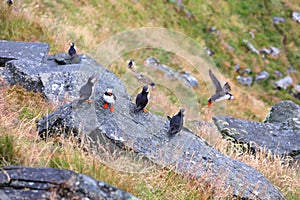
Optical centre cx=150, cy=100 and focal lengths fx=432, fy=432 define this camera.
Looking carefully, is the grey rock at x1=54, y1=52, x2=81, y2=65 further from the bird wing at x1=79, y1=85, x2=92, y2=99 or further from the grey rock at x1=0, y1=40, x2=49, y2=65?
the bird wing at x1=79, y1=85, x2=92, y2=99

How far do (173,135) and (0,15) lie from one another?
24.1 feet

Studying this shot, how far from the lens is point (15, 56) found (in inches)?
368

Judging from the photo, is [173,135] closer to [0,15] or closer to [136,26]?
[0,15]

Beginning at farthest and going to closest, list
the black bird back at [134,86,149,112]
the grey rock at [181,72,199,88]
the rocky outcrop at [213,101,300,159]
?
the grey rock at [181,72,199,88]
the rocky outcrop at [213,101,300,159]
the black bird back at [134,86,149,112]

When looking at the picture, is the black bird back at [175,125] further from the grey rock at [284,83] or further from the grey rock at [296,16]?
the grey rock at [296,16]

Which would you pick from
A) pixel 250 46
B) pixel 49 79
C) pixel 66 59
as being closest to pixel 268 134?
pixel 66 59

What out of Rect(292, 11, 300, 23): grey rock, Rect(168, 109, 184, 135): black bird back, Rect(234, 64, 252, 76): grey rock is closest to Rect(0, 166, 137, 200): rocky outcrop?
Rect(168, 109, 184, 135): black bird back

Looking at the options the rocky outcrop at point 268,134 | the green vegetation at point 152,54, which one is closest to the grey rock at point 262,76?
the green vegetation at point 152,54

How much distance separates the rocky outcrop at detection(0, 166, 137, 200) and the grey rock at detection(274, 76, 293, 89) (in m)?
21.4

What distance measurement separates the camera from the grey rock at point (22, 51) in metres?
9.29

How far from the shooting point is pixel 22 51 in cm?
976

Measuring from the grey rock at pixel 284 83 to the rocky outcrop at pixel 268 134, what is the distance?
13.3 m

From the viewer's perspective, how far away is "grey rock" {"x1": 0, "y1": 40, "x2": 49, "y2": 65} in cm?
929

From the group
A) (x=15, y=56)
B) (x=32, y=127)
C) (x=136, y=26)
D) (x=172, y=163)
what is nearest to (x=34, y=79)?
(x=15, y=56)
